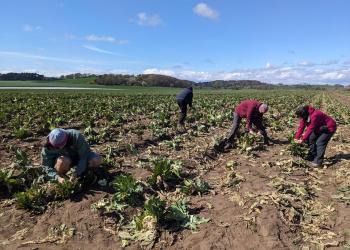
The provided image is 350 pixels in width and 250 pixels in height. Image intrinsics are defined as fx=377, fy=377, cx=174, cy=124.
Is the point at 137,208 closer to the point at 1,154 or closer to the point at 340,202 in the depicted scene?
the point at 340,202

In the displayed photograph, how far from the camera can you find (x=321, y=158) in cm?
898

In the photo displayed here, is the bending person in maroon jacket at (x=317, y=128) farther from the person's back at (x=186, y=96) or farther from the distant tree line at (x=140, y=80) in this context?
the distant tree line at (x=140, y=80)

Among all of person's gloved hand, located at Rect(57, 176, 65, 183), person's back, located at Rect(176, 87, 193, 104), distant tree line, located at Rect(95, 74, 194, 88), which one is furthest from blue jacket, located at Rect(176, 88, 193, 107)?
distant tree line, located at Rect(95, 74, 194, 88)

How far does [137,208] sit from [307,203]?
296 centimetres

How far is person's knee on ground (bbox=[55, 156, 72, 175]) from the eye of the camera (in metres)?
6.93

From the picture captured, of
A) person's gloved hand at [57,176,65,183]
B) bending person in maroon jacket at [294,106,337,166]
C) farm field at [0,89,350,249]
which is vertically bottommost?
farm field at [0,89,350,249]

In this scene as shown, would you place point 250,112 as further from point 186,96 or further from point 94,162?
point 94,162

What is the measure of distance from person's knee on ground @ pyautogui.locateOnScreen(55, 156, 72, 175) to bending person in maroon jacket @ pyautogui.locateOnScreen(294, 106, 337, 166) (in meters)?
5.16

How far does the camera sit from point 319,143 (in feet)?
29.3

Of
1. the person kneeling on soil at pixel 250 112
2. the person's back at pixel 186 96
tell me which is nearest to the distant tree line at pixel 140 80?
the person's back at pixel 186 96

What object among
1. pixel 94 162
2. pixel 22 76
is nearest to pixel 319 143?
pixel 94 162

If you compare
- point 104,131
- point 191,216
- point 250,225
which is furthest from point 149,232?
point 104,131

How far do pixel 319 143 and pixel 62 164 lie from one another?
19.2 feet

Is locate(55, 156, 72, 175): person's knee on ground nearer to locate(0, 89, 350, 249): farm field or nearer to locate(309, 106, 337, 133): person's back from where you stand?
locate(0, 89, 350, 249): farm field
